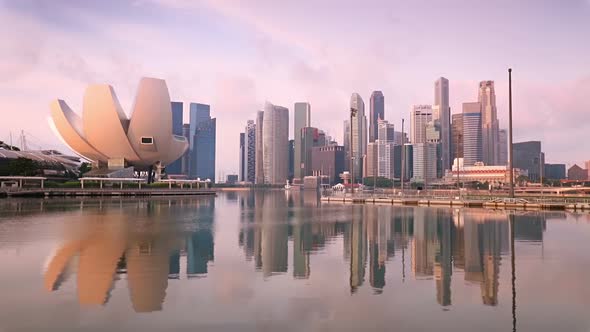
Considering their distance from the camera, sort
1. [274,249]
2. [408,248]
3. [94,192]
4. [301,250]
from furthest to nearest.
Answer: [94,192] → [408,248] → [274,249] → [301,250]

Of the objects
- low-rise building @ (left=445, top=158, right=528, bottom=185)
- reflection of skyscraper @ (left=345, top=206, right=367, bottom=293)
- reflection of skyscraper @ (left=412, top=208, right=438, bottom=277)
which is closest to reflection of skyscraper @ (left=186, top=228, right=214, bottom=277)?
reflection of skyscraper @ (left=345, top=206, right=367, bottom=293)

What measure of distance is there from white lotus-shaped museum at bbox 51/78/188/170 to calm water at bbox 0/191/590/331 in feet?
193

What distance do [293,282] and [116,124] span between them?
72868mm

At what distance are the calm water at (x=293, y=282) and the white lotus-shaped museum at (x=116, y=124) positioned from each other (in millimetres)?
58828

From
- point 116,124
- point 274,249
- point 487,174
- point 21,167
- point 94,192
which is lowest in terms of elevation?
point 274,249

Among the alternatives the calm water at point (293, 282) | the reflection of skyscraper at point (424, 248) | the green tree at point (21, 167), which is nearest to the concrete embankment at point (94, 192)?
the green tree at point (21, 167)

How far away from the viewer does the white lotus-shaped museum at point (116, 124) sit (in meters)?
76.5

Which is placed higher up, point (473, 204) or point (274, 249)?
point (473, 204)

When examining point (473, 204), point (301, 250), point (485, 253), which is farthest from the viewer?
point (473, 204)

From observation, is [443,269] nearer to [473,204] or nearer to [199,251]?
[199,251]

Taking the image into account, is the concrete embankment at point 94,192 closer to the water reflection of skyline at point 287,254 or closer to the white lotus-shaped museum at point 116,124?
the white lotus-shaped museum at point 116,124

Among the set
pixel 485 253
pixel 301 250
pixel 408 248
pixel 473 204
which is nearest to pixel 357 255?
pixel 301 250

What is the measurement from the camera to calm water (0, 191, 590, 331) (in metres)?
8.48

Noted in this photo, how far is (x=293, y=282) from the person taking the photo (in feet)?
38.6
